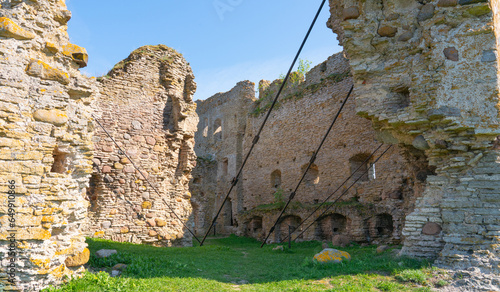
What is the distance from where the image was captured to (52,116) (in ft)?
16.8

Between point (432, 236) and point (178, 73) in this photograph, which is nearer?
point (432, 236)

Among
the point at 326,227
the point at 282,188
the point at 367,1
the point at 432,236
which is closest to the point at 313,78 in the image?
the point at 282,188

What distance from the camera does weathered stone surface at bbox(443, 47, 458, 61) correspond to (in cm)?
642

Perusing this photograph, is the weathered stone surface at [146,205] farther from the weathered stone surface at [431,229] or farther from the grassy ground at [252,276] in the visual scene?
the weathered stone surface at [431,229]

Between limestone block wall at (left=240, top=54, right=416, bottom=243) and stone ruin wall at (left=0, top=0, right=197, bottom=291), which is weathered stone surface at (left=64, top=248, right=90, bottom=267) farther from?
limestone block wall at (left=240, top=54, right=416, bottom=243)

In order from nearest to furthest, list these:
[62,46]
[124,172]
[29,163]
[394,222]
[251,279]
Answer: [29,163] < [62,46] < [251,279] < [124,172] < [394,222]

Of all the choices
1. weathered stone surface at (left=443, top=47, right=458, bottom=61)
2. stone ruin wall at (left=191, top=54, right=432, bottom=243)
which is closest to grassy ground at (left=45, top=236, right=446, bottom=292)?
stone ruin wall at (left=191, top=54, right=432, bottom=243)

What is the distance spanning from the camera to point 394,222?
12.4 metres

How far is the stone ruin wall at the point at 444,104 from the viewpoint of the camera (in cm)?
582

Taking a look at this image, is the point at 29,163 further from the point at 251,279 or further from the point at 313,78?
the point at 313,78

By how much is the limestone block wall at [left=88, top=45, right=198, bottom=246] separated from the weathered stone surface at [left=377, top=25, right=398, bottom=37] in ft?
21.3

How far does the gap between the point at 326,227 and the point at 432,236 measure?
8826 millimetres

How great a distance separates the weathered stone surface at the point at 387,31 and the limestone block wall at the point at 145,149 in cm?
648

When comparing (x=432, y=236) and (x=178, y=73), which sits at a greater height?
(x=178, y=73)
